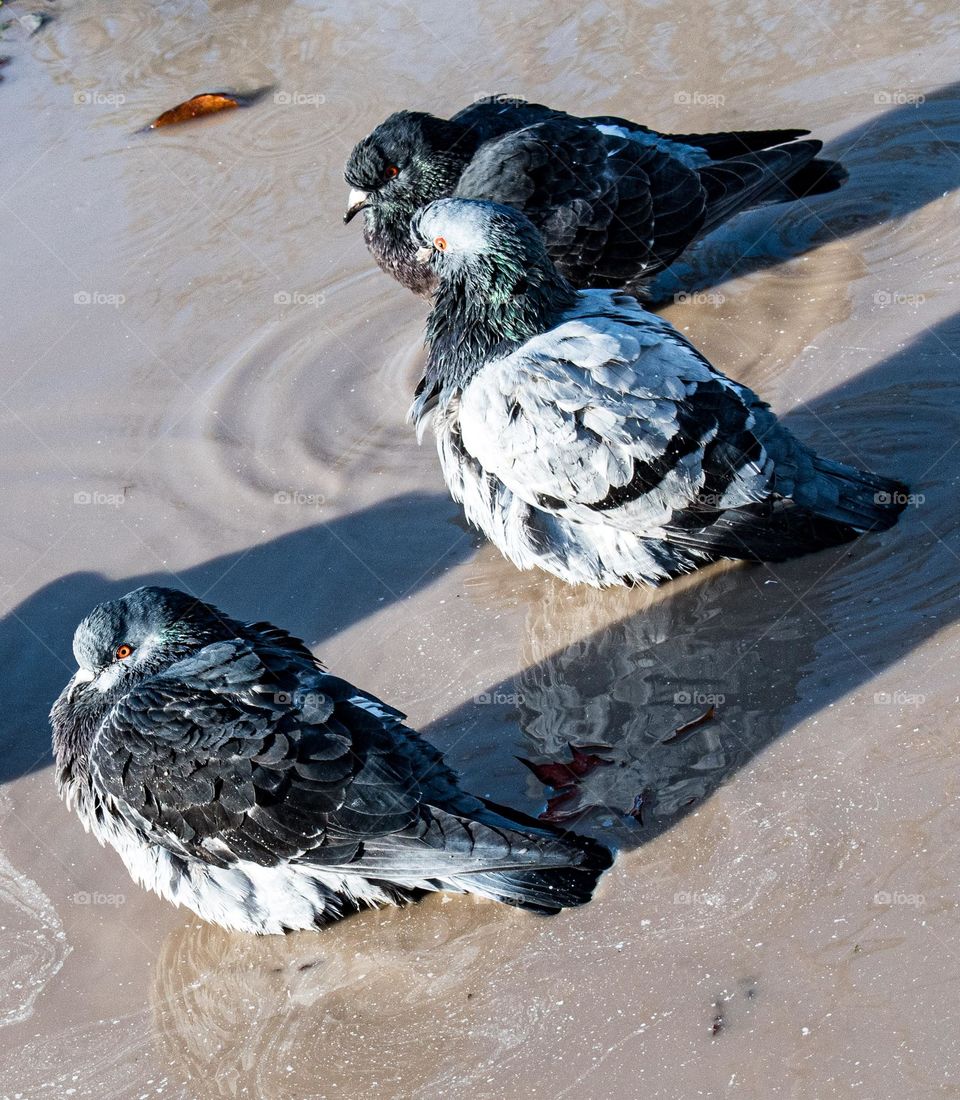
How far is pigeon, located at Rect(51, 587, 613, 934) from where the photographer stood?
3.84m

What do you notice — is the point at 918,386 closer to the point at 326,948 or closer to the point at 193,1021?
the point at 326,948

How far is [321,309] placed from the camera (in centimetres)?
694
